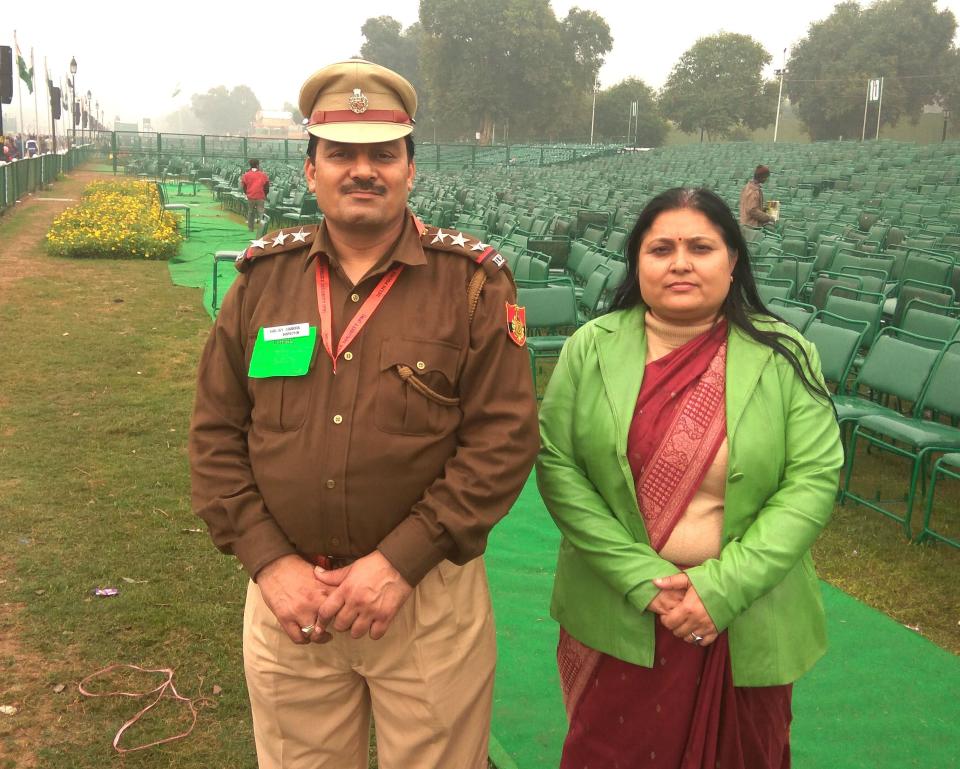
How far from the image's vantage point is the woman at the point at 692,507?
196 cm

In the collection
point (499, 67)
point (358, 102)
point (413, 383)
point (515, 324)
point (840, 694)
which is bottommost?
point (840, 694)

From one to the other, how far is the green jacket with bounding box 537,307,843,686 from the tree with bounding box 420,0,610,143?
69.9 meters

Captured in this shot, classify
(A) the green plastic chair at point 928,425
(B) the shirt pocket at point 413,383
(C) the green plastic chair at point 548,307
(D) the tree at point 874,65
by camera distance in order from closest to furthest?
(B) the shirt pocket at point 413,383 < (A) the green plastic chair at point 928,425 < (C) the green plastic chair at point 548,307 < (D) the tree at point 874,65

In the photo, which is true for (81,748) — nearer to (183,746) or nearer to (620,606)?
(183,746)

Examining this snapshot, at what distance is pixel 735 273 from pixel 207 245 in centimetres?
1517

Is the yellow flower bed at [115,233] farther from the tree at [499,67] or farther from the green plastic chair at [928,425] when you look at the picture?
the tree at [499,67]

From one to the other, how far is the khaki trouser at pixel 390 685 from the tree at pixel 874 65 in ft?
212

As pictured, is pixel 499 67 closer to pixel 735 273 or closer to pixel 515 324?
pixel 735 273


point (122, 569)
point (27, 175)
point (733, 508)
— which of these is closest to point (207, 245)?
point (27, 175)

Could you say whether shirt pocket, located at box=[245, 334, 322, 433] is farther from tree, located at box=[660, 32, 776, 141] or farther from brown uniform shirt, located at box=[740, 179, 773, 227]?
tree, located at box=[660, 32, 776, 141]

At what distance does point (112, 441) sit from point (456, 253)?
449cm

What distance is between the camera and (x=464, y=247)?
1953 millimetres

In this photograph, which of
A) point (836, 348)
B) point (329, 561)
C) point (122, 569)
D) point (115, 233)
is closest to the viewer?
point (329, 561)

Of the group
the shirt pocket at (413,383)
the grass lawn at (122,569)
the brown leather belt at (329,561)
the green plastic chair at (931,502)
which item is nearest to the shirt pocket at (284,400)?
the shirt pocket at (413,383)
